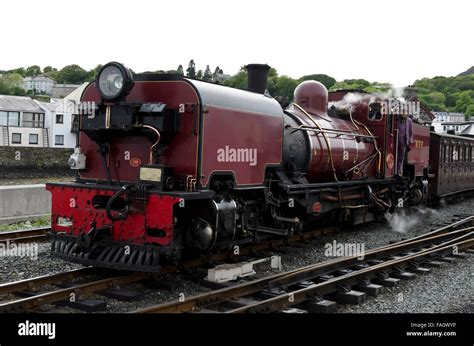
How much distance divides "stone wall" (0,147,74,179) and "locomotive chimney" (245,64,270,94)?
31551 millimetres

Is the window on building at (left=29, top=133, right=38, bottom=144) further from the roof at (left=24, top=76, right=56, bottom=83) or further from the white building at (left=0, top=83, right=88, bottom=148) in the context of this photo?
the roof at (left=24, top=76, right=56, bottom=83)

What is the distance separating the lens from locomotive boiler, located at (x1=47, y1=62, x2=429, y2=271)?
273 inches

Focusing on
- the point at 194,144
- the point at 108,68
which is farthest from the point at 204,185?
the point at 108,68

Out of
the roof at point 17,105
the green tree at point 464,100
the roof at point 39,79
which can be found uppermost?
the roof at point 39,79

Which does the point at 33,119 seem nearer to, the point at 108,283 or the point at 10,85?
the point at 108,283

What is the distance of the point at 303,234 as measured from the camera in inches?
433

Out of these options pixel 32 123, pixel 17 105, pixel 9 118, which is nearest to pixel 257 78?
pixel 32 123

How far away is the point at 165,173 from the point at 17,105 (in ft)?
176

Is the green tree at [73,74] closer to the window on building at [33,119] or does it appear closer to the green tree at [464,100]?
the window on building at [33,119]

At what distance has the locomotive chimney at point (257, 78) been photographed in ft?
31.0

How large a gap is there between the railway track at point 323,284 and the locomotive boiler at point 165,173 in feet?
2.93

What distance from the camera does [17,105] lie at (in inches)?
2176

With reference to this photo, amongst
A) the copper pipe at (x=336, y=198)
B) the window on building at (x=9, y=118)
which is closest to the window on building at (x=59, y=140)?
the window on building at (x=9, y=118)

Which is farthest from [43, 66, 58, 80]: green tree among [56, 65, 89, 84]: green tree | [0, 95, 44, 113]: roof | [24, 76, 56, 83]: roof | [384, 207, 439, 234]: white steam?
[384, 207, 439, 234]: white steam
